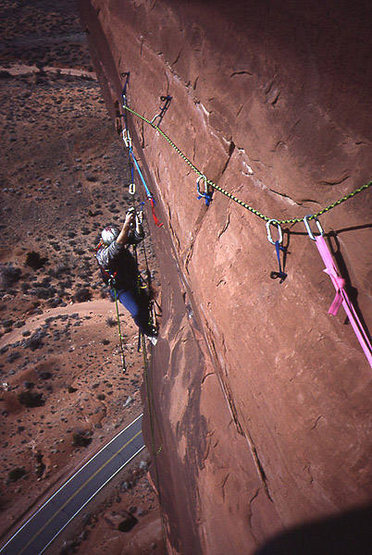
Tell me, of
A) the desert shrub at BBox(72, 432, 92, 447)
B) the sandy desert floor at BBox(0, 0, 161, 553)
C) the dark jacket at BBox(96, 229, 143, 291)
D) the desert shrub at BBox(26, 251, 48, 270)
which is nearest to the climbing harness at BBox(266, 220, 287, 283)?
the dark jacket at BBox(96, 229, 143, 291)

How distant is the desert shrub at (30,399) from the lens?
1412 cm

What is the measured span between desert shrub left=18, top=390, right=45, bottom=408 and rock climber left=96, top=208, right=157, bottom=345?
413 inches

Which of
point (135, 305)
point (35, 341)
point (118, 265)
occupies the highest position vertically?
point (35, 341)

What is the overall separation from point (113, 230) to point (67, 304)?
1568 cm

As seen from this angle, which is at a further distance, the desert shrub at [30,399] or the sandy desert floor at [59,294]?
the desert shrub at [30,399]

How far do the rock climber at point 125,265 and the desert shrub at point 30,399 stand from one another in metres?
10.5

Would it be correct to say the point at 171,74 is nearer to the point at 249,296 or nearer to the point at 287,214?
the point at 287,214

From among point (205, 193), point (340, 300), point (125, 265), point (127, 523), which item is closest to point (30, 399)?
point (127, 523)

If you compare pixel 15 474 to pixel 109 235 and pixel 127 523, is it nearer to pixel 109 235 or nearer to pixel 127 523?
pixel 127 523

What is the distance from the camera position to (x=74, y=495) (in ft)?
43.7

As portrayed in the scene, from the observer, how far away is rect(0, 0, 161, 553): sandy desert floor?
12867 mm

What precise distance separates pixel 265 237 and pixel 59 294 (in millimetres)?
20229

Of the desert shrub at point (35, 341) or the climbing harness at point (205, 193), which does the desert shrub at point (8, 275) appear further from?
the climbing harness at point (205, 193)

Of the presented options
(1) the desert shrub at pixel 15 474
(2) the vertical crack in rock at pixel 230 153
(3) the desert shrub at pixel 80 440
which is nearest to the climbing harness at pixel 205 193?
(2) the vertical crack in rock at pixel 230 153
